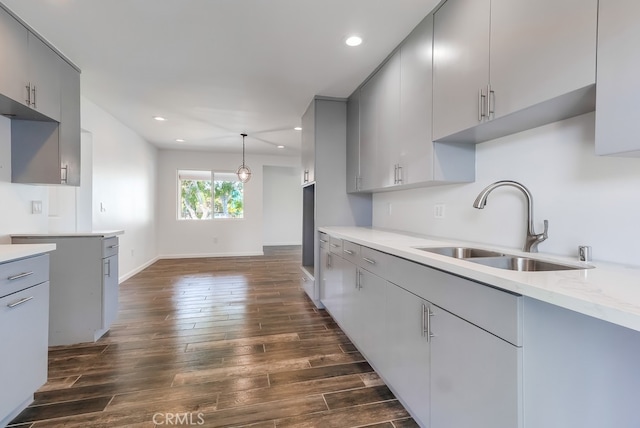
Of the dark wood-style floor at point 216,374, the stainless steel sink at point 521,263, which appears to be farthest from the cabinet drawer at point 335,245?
the stainless steel sink at point 521,263

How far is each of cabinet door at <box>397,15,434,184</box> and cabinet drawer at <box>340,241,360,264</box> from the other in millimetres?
657

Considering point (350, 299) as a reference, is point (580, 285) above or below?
above

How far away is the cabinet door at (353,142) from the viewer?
3.22 m

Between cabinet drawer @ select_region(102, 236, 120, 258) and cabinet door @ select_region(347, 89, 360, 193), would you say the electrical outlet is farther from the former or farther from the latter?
cabinet door @ select_region(347, 89, 360, 193)

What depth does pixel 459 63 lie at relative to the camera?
1708 mm

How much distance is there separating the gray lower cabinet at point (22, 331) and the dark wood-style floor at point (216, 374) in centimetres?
18

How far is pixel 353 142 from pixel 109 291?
2857 millimetres

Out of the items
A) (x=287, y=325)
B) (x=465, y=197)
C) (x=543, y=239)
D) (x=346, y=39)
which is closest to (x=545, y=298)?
(x=543, y=239)

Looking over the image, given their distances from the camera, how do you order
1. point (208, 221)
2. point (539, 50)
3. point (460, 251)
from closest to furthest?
1. point (539, 50)
2. point (460, 251)
3. point (208, 221)

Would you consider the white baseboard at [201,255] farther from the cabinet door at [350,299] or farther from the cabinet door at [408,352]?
the cabinet door at [408,352]

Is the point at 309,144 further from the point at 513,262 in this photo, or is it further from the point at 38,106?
the point at 513,262

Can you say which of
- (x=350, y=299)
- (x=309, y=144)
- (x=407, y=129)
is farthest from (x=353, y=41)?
(x=350, y=299)

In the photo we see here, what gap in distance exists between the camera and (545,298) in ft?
2.72

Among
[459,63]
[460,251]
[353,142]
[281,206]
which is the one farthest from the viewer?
[281,206]
